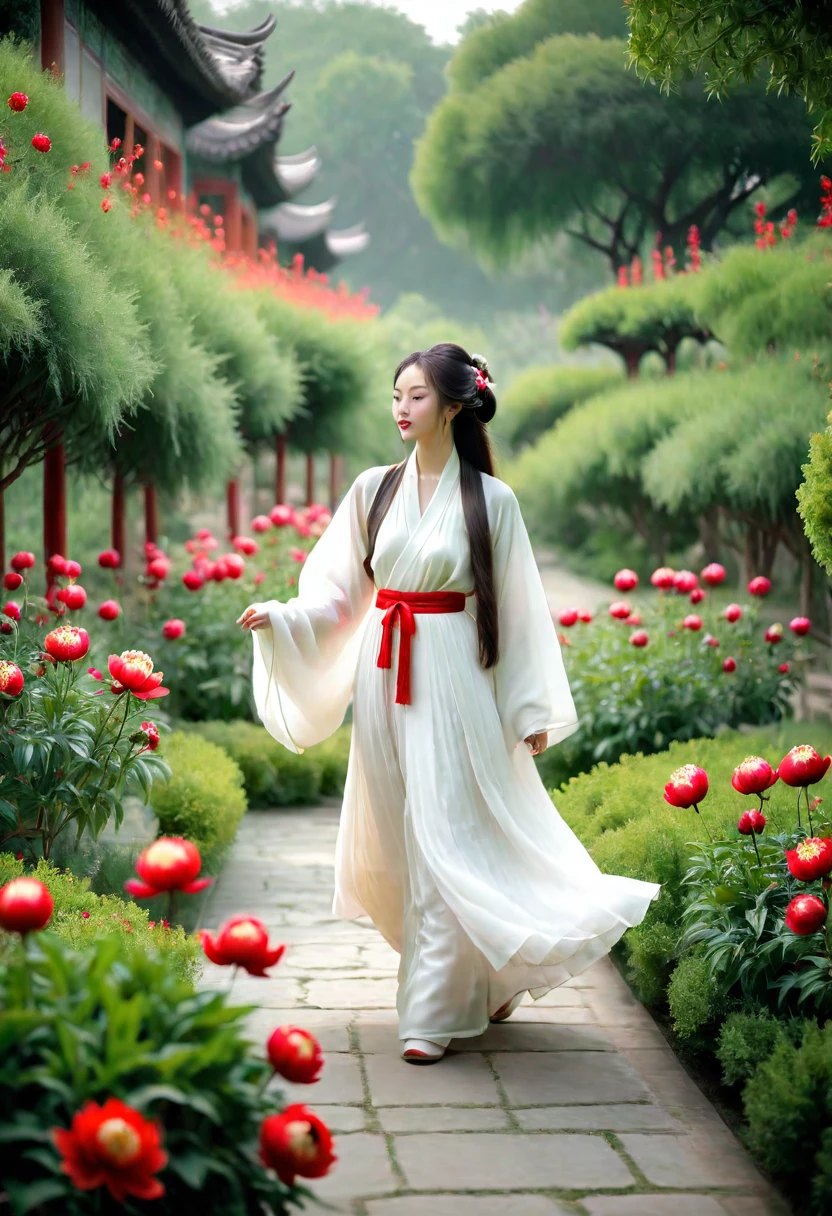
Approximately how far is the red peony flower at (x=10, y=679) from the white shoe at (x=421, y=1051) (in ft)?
4.85

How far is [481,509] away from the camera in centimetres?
384

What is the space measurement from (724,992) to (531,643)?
1.08 m

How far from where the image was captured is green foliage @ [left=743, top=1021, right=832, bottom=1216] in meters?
2.73

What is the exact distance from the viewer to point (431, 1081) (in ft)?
11.3

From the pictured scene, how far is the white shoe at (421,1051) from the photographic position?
357 cm

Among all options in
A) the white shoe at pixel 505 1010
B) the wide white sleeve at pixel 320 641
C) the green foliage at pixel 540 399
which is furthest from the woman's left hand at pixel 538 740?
the green foliage at pixel 540 399

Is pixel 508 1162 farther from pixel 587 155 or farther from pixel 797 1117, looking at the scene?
pixel 587 155

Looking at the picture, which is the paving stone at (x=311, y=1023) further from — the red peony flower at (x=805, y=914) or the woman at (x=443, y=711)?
the red peony flower at (x=805, y=914)

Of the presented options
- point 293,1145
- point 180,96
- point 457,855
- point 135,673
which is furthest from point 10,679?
point 180,96

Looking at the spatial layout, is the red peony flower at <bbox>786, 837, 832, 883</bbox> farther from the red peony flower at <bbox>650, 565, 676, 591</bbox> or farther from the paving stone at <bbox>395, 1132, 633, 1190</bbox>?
the red peony flower at <bbox>650, 565, 676, 591</bbox>

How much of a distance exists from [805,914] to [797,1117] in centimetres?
43

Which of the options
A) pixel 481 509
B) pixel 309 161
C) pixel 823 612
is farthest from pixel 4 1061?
pixel 309 161

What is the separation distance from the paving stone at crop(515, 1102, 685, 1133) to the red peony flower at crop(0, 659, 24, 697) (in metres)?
1.80

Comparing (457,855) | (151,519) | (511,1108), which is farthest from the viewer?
(151,519)
